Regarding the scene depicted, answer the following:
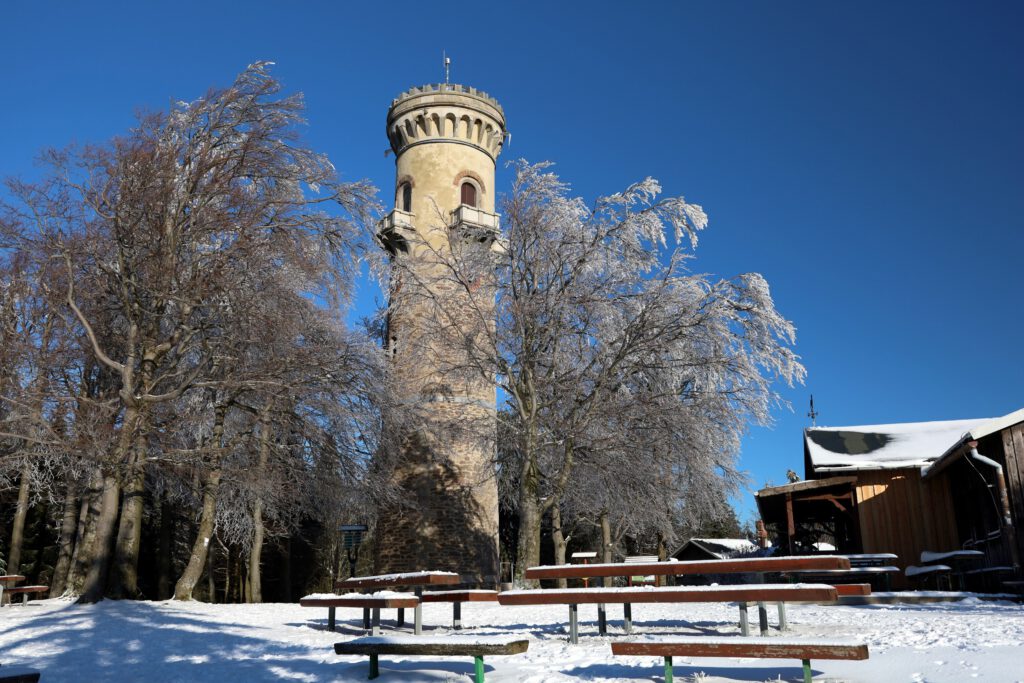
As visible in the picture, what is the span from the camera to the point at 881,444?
1895cm

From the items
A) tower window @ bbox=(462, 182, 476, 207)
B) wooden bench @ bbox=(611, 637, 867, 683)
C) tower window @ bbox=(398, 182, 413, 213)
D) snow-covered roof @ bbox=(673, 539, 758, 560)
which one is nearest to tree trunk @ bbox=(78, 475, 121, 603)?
wooden bench @ bbox=(611, 637, 867, 683)

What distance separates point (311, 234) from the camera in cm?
1570

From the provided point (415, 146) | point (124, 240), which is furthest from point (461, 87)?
point (124, 240)

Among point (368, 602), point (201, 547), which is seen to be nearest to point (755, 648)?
point (368, 602)

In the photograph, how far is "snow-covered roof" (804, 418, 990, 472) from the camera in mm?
17422

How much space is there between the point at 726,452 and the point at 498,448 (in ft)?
14.9

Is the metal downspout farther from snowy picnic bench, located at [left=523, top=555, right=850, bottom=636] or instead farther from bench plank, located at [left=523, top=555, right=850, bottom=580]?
bench plank, located at [left=523, top=555, right=850, bottom=580]

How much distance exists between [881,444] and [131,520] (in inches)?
619

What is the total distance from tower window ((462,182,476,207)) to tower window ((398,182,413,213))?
1.70 meters

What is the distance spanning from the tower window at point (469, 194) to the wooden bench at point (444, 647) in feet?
71.6

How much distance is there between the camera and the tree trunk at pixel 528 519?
1341cm

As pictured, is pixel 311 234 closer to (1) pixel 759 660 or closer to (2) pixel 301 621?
(2) pixel 301 621

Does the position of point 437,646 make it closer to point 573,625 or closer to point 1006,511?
point 573,625

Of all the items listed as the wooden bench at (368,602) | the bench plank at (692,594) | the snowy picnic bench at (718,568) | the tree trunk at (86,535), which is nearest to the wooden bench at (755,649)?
the bench plank at (692,594)
